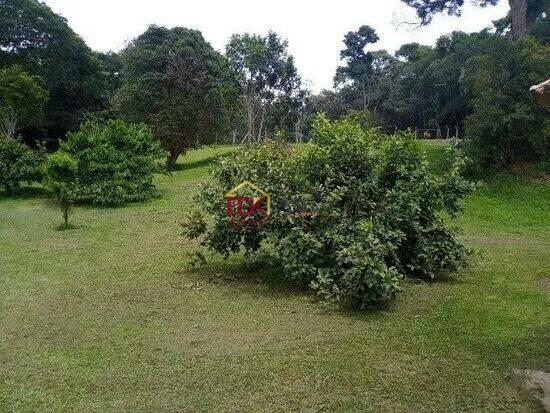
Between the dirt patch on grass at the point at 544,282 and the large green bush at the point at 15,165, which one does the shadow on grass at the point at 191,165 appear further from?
the dirt patch on grass at the point at 544,282

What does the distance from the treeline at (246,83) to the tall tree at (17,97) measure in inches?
2.0

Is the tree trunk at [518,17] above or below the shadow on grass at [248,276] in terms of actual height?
above

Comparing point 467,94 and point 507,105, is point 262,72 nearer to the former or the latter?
point 467,94

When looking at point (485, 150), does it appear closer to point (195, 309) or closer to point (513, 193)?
point (513, 193)

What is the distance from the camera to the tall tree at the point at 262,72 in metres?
25.8

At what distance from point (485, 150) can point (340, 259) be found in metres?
11.3

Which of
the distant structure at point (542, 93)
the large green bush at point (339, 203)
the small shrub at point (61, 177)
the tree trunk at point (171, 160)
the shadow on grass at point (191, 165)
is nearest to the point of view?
the distant structure at point (542, 93)

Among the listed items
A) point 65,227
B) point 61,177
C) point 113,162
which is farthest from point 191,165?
point 65,227

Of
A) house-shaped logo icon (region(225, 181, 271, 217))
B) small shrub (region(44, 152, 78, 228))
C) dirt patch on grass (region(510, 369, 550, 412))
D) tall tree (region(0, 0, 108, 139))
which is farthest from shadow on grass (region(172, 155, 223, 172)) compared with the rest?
dirt patch on grass (region(510, 369, 550, 412))

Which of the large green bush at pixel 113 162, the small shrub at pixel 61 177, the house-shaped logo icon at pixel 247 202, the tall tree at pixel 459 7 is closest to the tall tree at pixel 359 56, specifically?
the tall tree at pixel 459 7

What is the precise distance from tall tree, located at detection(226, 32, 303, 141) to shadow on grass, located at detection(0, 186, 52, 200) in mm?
11728

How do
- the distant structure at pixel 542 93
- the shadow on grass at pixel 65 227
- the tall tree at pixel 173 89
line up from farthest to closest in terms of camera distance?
the tall tree at pixel 173 89
the shadow on grass at pixel 65 227
the distant structure at pixel 542 93

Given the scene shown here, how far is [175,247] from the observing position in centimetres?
866

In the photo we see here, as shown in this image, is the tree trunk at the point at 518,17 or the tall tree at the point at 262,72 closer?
the tree trunk at the point at 518,17
